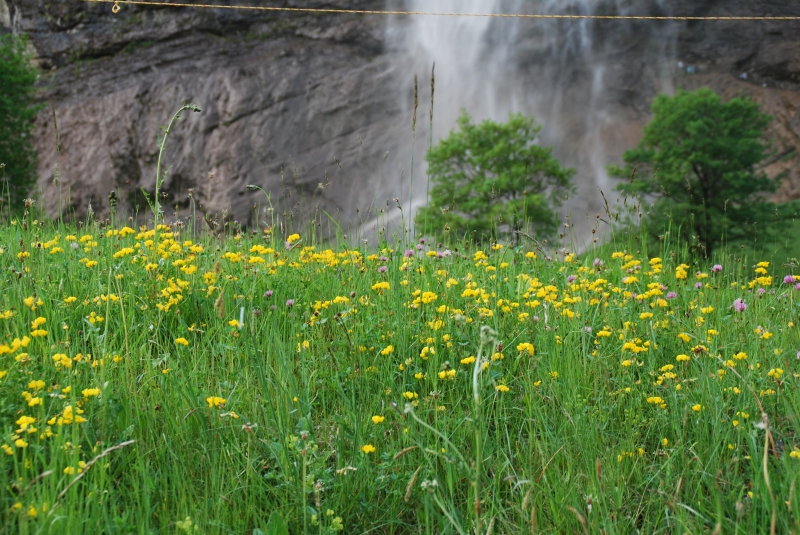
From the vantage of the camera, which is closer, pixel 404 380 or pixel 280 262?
pixel 404 380

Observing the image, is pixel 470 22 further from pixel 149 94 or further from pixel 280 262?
pixel 280 262

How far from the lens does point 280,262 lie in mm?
3492

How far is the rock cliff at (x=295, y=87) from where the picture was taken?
26.2 m

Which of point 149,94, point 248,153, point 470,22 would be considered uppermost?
point 470,22

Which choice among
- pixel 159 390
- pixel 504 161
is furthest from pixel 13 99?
pixel 159 390

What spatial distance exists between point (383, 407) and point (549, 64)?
28108mm

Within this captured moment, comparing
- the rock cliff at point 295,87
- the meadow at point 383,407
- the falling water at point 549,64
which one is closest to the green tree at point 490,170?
the rock cliff at point 295,87

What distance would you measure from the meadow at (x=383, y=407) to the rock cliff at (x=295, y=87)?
22.5 meters

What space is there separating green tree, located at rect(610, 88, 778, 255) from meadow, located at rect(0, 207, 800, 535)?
1469 centimetres

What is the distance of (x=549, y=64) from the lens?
28266mm

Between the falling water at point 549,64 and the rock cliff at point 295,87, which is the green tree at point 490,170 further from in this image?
the falling water at point 549,64

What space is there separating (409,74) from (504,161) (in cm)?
925

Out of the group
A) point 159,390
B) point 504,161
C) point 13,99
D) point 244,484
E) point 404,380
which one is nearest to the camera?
point 244,484

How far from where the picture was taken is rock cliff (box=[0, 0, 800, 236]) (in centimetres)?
2617
